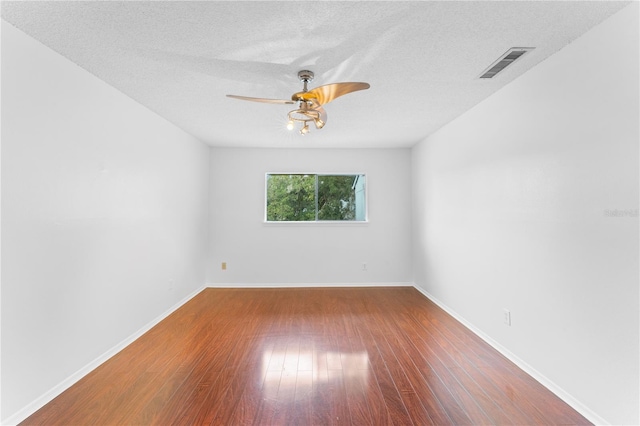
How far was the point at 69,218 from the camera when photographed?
2094mm

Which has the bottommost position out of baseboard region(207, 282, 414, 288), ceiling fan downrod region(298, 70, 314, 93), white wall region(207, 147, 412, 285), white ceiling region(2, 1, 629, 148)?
baseboard region(207, 282, 414, 288)

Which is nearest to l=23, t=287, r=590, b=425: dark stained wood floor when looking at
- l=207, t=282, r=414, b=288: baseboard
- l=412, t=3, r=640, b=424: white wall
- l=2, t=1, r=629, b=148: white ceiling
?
l=412, t=3, r=640, b=424: white wall

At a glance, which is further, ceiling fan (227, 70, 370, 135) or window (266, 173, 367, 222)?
window (266, 173, 367, 222)

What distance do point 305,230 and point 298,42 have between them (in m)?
3.39

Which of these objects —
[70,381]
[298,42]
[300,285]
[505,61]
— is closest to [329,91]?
[298,42]

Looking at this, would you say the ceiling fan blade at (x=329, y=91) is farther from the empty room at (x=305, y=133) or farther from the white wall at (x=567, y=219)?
the white wall at (x=567, y=219)

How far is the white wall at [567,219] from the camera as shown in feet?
5.16

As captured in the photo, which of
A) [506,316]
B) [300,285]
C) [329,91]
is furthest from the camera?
[300,285]

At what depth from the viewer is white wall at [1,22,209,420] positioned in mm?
1708

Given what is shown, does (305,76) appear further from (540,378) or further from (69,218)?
(540,378)

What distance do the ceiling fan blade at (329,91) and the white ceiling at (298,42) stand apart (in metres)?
0.25

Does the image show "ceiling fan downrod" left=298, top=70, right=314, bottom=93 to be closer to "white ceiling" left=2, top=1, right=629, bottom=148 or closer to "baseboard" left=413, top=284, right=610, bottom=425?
"white ceiling" left=2, top=1, right=629, bottom=148

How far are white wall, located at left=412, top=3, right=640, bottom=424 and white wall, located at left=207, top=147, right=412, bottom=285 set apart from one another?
6.18ft

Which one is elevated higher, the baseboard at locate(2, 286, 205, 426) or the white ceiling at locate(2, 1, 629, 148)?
the white ceiling at locate(2, 1, 629, 148)
